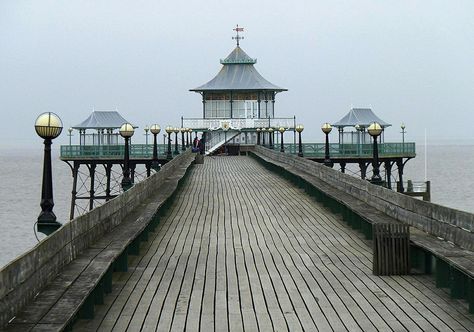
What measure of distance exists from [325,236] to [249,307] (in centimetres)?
583

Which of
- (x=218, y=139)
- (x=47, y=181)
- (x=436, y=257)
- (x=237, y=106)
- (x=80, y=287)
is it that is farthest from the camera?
(x=237, y=106)

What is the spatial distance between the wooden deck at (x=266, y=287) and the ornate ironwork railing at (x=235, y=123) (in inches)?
2362

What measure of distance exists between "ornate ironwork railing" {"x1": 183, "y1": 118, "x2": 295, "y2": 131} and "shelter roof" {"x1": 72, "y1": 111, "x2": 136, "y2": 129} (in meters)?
6.91

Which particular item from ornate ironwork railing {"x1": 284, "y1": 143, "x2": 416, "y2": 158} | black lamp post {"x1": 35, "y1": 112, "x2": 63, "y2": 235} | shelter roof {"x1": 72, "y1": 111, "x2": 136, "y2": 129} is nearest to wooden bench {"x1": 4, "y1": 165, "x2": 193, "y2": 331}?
black lamp post {"x1": 35, "y1": 112, "x2": 63, "y2": 235}

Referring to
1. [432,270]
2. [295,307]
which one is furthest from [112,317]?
[432,270]

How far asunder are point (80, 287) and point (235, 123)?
6905 cm

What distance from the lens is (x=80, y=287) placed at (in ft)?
25.4

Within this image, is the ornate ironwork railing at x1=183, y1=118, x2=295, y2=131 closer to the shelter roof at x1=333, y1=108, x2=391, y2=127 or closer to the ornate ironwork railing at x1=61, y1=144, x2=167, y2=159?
the shelter roof at x1=333, y1=108, x2=391, y2=127

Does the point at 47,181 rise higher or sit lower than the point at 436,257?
higher

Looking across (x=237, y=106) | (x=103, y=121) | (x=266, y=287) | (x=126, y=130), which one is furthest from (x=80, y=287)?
(x=237, y=106)

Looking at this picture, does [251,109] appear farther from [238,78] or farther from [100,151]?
[100,151]

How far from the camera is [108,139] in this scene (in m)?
65.4

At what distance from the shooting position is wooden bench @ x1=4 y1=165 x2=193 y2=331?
6.49 metres

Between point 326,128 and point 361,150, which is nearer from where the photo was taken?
point 326,128
